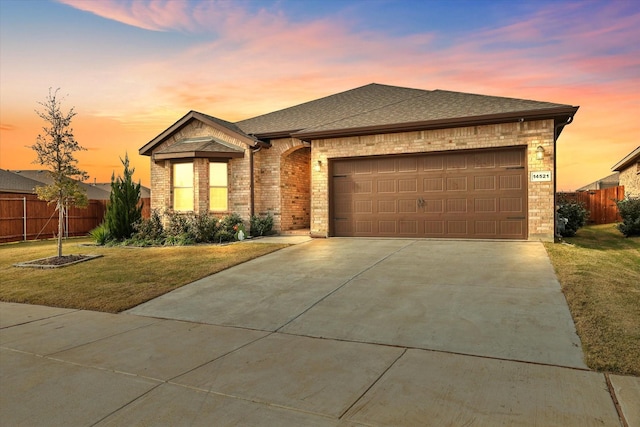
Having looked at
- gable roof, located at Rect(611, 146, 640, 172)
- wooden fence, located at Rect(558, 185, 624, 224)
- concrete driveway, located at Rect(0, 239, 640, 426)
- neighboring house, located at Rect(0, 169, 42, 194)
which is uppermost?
gable roof, located at Rect(611, 146, 640, 172)

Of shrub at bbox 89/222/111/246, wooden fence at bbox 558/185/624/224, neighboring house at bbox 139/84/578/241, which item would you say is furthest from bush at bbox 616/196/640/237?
A: shrub at bbox 89/222/111/246

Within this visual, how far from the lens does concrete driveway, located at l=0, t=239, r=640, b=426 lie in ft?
9.88

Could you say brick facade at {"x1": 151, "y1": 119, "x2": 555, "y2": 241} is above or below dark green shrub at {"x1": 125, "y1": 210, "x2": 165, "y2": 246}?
above

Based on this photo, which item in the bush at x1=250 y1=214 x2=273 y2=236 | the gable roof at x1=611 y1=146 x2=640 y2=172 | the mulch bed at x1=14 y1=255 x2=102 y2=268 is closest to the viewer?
the mulch bed at x1=14 y1=255 x2=102 y2=268

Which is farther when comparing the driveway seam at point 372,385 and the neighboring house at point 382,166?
the neighboring house at point 382,166

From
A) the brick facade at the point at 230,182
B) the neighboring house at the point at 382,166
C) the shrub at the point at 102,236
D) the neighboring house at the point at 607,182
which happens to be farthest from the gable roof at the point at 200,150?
the neighboring house at the point at 607,182

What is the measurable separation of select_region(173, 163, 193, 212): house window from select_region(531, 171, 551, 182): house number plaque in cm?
1214

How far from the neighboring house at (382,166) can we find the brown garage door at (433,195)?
3 centimetres

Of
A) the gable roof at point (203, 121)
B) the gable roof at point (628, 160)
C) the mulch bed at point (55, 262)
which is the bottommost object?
the mulch bed at point (55, 262)

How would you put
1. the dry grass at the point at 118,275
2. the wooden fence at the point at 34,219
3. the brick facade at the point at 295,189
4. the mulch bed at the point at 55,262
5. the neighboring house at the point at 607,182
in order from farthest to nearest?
the neighboring house at the point at 607,182
the wooden fence at the point at 34,219
the brick facade at the point at 295,189
the mulch bed at the point at 55,262
the dry grass at the point at 118,275

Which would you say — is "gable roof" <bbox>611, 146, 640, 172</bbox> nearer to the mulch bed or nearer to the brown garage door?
the brown garage door

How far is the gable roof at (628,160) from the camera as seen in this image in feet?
59.4

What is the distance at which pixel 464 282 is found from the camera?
6949 millimetres

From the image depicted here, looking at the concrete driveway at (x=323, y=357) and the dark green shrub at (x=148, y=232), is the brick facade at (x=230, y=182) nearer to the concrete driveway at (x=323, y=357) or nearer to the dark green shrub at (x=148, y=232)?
the dark green shrub at (x=148, y=232)
